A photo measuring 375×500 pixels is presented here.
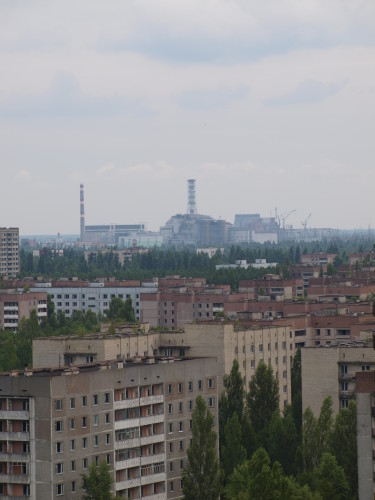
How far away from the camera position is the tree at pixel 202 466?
4822cm

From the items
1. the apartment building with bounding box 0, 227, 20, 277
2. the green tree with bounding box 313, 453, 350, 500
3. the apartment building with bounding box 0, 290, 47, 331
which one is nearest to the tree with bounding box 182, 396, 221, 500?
the green tree with bounding box 313, 453, 350, 500

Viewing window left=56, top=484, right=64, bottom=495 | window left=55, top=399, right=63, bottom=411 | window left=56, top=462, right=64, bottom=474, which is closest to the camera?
window left=56, top=484, right=64, bottom=495

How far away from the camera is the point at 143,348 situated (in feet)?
207

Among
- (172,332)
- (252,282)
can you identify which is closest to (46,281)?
(252,282)

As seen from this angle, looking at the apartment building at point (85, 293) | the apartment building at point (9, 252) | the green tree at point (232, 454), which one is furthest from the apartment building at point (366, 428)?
the apartment building at point (9, 252)

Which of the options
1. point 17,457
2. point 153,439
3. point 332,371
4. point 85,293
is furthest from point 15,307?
point 17,457

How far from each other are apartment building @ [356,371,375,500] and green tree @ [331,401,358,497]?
322cm

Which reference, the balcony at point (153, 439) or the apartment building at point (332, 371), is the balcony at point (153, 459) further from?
the apartment building at point (332, 371)

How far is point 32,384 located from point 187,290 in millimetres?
66381

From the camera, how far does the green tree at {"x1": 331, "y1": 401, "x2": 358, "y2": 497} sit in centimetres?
4862

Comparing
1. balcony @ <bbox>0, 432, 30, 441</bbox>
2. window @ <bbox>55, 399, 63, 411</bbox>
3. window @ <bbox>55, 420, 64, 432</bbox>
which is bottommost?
balcony @ <bbox>0, 432, 30, 441</bbox>

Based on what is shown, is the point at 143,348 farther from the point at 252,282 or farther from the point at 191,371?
the point at 252,282

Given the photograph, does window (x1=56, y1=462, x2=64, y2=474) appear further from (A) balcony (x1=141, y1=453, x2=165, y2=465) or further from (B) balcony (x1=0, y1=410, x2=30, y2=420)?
(A) balcony (x1=141, y1=453, x2=165, y2=465)

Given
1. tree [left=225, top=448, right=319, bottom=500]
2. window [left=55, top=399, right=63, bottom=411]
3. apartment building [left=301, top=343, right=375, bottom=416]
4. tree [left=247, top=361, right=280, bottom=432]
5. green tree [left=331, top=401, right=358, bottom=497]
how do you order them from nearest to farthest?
tree [left=225, top=448, right=319, bottom=500] → window [left=55, top=399, right=63, bottom=411] → green tree [left=331, top=401, right=358, bottom=497] → apartment building [left=301, top=343, right=375, bottom=416] → tree [left=247, top=361, right=280, bottom=432]
